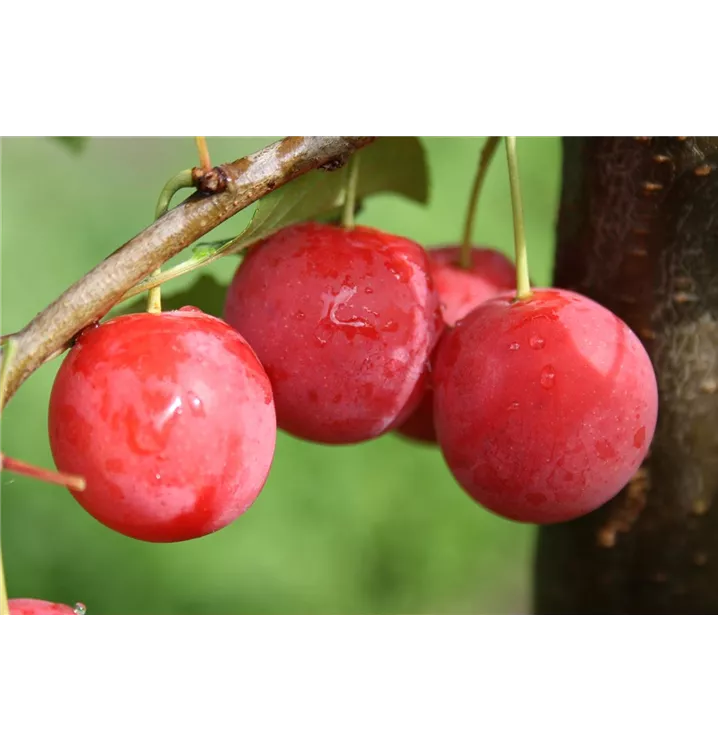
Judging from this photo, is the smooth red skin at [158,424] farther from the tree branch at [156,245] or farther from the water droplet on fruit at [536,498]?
the water droplet on fruit at [536,498]

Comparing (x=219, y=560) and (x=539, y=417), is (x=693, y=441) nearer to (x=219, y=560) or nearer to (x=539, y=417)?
(x=539, y=417)

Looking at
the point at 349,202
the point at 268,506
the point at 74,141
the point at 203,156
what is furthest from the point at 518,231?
the point at 268,506

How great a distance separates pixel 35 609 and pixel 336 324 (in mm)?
304

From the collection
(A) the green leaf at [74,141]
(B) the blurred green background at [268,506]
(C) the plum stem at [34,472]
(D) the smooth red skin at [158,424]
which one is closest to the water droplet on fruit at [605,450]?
(D) the smooth red skin at [158,424]

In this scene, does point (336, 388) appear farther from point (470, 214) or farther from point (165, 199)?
point (470, 214)

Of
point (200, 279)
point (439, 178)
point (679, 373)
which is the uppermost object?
point (439, 178)

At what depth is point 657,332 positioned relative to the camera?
2.83 ft

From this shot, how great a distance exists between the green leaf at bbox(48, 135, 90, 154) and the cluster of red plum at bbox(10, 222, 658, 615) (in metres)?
0.19

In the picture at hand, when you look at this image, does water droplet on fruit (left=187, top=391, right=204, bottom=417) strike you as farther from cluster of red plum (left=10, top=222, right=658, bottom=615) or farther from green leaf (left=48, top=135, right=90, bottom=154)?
green leaf (left=48, top=135, right=90, bottom=154)

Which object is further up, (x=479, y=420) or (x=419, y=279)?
(x=419, y=279)

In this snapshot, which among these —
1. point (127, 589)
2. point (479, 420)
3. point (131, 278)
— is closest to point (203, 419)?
point (131, 278)

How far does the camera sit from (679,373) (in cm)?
87

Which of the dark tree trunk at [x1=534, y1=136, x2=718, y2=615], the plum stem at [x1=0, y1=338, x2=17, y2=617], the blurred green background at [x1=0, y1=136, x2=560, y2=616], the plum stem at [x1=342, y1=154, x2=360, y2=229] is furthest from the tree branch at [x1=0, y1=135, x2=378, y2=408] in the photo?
the blurred green background at [x1=0, y1=136, x2=560, y2=616]

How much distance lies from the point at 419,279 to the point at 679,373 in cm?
30
